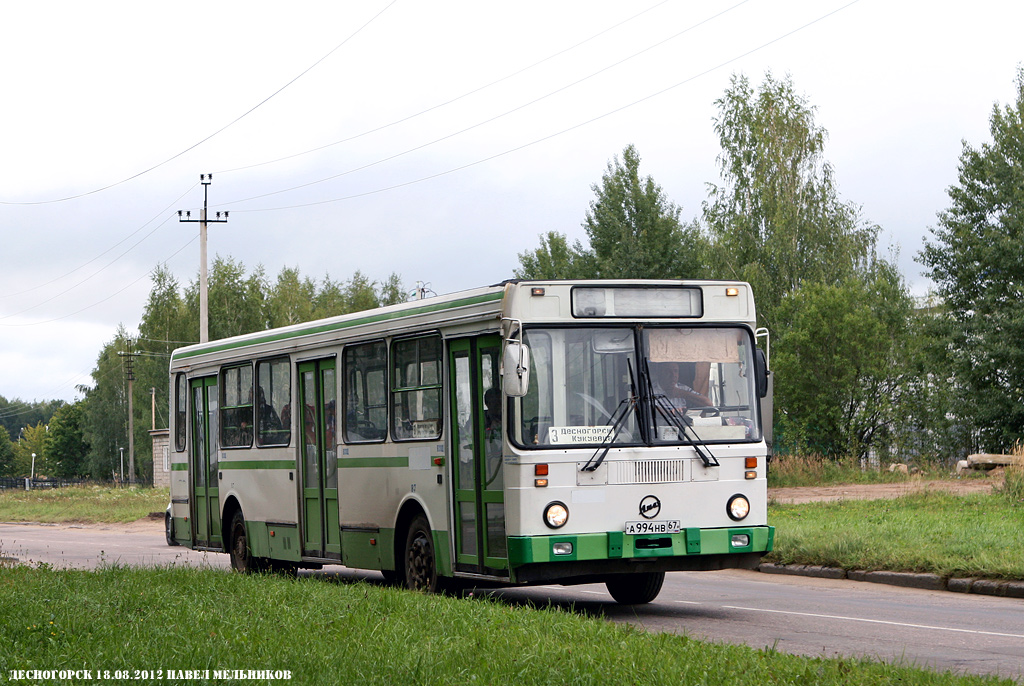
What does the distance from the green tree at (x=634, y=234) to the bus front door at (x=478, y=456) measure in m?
30.5

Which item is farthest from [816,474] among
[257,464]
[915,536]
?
[257,464]

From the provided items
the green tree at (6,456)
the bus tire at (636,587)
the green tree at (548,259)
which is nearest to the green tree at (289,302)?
the green tree at (548,259)

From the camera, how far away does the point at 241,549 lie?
1698 centimetres

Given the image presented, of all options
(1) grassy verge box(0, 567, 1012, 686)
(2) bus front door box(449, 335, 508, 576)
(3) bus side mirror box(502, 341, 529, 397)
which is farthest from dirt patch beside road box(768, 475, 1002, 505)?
(1) grassy verge box(0, 567, 1012, 686)

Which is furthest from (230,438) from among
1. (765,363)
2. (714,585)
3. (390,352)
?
(765,363)

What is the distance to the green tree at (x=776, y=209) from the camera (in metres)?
55.2

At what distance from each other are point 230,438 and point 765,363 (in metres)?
8.14

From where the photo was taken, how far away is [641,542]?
1140cm

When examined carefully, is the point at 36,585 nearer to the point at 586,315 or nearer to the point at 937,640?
the point at 586,315

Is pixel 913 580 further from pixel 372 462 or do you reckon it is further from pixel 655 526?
pixel 372 462

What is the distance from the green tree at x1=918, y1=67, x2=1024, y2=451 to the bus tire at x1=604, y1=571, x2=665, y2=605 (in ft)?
97.2

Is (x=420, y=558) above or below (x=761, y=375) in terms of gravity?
below

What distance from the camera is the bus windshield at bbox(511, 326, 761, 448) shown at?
11.2 m

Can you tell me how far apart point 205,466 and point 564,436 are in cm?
832
